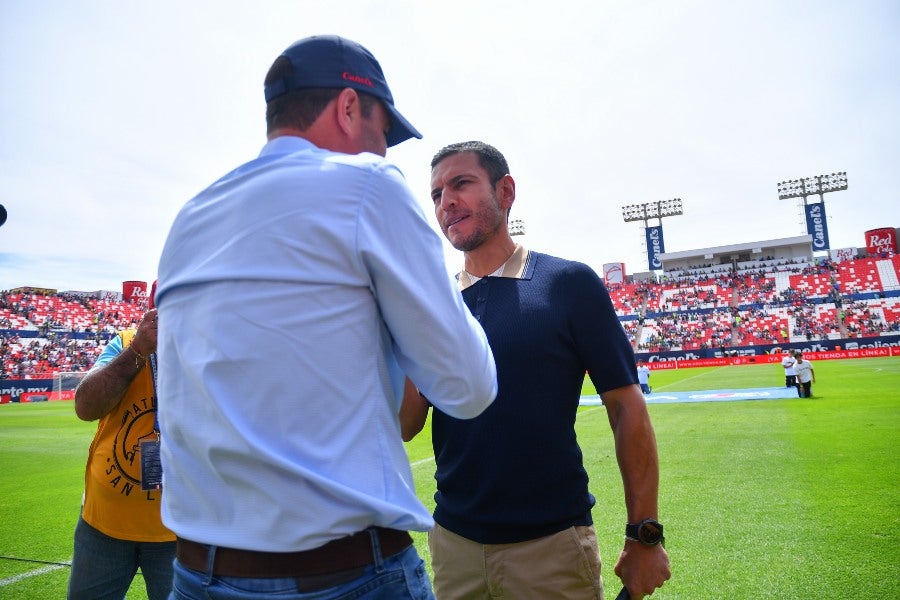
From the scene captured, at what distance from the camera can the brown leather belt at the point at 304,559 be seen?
3.74ft

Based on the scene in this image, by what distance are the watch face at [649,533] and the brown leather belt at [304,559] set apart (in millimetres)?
1285

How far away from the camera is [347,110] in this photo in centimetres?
140

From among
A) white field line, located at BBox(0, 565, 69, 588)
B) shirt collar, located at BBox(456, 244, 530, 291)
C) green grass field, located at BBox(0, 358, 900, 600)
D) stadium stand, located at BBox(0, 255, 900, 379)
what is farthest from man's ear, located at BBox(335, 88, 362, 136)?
stadium stand, located at BBox(0, 255, 900, 379)

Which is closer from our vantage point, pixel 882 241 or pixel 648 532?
pixel 648 532

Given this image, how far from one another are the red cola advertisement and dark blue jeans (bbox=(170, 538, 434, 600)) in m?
74.3

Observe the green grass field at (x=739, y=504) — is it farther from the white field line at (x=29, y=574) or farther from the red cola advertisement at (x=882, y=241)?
the red cola advertisement at (x=882, y=241)

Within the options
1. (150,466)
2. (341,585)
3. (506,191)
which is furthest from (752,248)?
(341,585)

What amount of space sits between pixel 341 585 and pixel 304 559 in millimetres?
92

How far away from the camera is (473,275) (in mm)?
2693

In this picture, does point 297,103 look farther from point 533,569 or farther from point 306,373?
point 533,569

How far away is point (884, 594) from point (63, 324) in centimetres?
6168

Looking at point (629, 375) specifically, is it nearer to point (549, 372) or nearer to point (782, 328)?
point (549, 372)

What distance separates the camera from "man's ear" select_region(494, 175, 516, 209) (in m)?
2.68

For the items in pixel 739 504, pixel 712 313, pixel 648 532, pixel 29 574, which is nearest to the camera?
pixel 648 532
